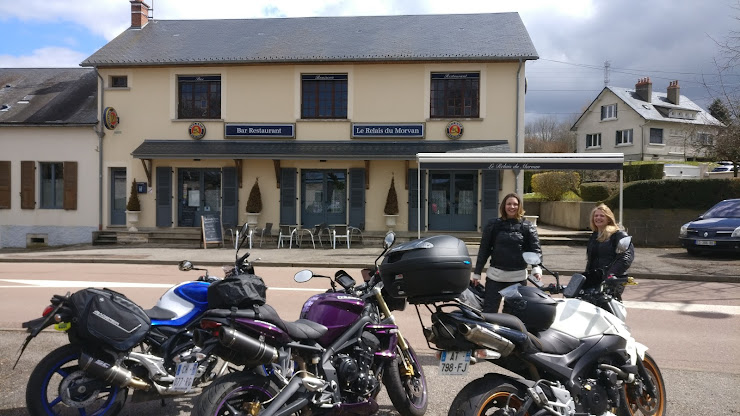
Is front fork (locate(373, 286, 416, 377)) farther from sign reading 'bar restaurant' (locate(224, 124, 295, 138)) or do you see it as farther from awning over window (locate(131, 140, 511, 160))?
sign reading 'bar restaurant' (locate(224, 124, 295, 138))

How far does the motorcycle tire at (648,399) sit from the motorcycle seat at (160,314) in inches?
132

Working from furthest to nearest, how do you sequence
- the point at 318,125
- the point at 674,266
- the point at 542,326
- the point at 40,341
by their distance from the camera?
the point at 318,125 < the point at 674,266 < the point at 40,341 < the point at 542,326

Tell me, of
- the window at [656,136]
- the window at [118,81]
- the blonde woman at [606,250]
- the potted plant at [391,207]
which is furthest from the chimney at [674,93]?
the blonde woman at [606,250]

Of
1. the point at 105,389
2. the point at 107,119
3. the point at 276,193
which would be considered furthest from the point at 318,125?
the point at 105,389

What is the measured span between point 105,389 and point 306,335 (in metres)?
1.54

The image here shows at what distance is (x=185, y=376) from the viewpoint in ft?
12.8

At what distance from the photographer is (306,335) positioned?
12.5 ft

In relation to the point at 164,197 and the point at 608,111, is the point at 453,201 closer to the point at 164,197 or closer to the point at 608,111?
the point at 164,197

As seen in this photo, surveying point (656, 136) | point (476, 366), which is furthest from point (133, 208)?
point (656, 136)

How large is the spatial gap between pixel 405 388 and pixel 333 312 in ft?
2.95

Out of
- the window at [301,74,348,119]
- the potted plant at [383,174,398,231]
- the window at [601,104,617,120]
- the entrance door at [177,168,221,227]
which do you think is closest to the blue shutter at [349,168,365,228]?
the potted plant at [383,174,398,231]

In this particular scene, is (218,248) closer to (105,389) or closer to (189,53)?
(189,53)

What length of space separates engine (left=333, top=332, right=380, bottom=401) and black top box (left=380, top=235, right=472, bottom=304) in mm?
489

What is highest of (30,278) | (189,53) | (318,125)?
(189,53)
